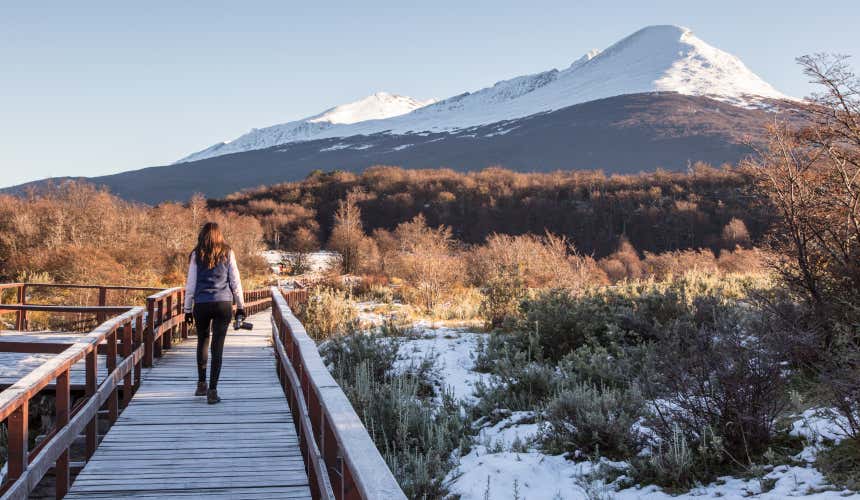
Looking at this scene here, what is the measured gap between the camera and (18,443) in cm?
337

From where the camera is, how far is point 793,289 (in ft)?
23.4

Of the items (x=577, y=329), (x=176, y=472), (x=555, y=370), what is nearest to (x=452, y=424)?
(x=555, y=370)

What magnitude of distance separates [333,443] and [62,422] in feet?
6.89

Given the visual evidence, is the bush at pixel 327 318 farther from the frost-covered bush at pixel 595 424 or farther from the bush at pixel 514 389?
the frost-covered bush at pixel 595 424

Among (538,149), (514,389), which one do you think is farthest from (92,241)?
(538,149)

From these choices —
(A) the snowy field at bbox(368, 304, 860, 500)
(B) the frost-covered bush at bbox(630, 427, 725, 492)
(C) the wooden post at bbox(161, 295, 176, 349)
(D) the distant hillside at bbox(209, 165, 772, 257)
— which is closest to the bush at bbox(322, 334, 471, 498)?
(A) the snowy field at bbox(368, 304, 860, 500)

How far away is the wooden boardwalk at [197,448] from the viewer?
162 inches

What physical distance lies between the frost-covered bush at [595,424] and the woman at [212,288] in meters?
3.15

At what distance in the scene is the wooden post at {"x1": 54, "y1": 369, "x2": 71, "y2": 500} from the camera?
404cm

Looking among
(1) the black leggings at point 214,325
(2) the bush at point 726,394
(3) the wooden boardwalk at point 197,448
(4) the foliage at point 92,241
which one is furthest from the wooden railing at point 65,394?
(4) the foliage at point 92,241

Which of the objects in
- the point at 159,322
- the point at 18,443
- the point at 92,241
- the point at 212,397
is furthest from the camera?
the point at 92,241

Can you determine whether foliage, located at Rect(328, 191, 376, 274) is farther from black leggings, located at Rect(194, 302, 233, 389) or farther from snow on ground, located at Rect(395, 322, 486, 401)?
black leggings, located at Rect(194, 302, 233, 389)

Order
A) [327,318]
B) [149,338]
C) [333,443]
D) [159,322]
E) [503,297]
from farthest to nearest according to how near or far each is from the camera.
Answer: [503,297], [327,318], [159,322], [149,338], [333,443]

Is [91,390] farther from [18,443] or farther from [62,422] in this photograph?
[18,443]
